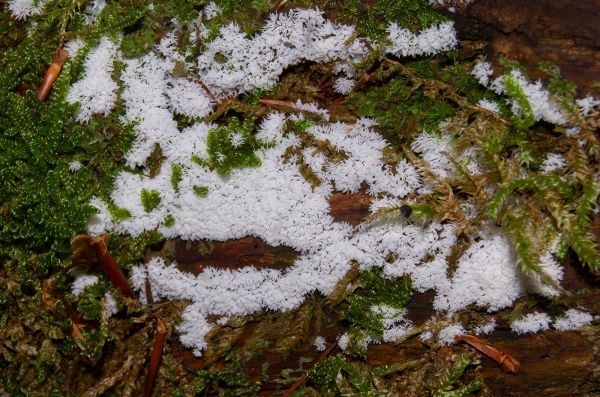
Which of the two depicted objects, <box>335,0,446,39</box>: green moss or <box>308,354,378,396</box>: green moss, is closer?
<box>335,0,446,39</box>: green moss

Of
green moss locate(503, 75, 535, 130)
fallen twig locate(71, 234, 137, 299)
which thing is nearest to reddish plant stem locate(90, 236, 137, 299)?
fallen twig locate(71, 234, 137, 299)

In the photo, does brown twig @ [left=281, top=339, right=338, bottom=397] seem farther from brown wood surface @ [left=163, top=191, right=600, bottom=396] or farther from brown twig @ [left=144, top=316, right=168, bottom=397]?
brown twig @ [left=144, top=316, right=168, bottom=397]

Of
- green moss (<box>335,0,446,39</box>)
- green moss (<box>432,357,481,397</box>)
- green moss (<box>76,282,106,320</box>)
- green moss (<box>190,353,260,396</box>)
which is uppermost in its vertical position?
green moss (<box>335,0,446,39</box>)

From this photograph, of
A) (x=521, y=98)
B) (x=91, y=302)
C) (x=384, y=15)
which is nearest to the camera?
(x=521, y=98)

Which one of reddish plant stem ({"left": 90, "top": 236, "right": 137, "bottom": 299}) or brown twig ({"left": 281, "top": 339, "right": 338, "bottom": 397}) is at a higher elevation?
reddish plant stem ({"left": 90, "top": 236, "right": 137, "bottom": 299})

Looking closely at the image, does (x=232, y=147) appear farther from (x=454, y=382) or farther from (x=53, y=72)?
(x=454, y=382)

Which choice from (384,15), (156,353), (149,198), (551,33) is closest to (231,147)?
(149,198)
